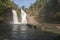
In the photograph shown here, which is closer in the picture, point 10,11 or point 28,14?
point 10,11

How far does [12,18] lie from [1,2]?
34.0 m

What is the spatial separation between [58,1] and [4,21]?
3024cm

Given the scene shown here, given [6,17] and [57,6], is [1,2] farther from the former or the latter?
[6,17]

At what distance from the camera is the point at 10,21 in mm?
83562

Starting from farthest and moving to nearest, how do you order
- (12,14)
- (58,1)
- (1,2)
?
(12,14), (58,1), (1,2)

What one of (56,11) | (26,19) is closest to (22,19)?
(26,19)

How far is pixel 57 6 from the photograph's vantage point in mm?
62656

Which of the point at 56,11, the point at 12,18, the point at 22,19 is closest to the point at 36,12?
the point at 22,19

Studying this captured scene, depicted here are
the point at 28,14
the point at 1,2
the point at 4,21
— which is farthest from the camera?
the point at 28,14

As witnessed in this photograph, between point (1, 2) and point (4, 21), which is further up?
point (1, 2)

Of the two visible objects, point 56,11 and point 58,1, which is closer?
point 58,1

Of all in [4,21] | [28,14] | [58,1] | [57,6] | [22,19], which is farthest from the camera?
[28,14]

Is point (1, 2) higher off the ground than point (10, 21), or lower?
higher

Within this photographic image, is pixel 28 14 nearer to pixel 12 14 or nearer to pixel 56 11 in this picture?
pixel 12 14
